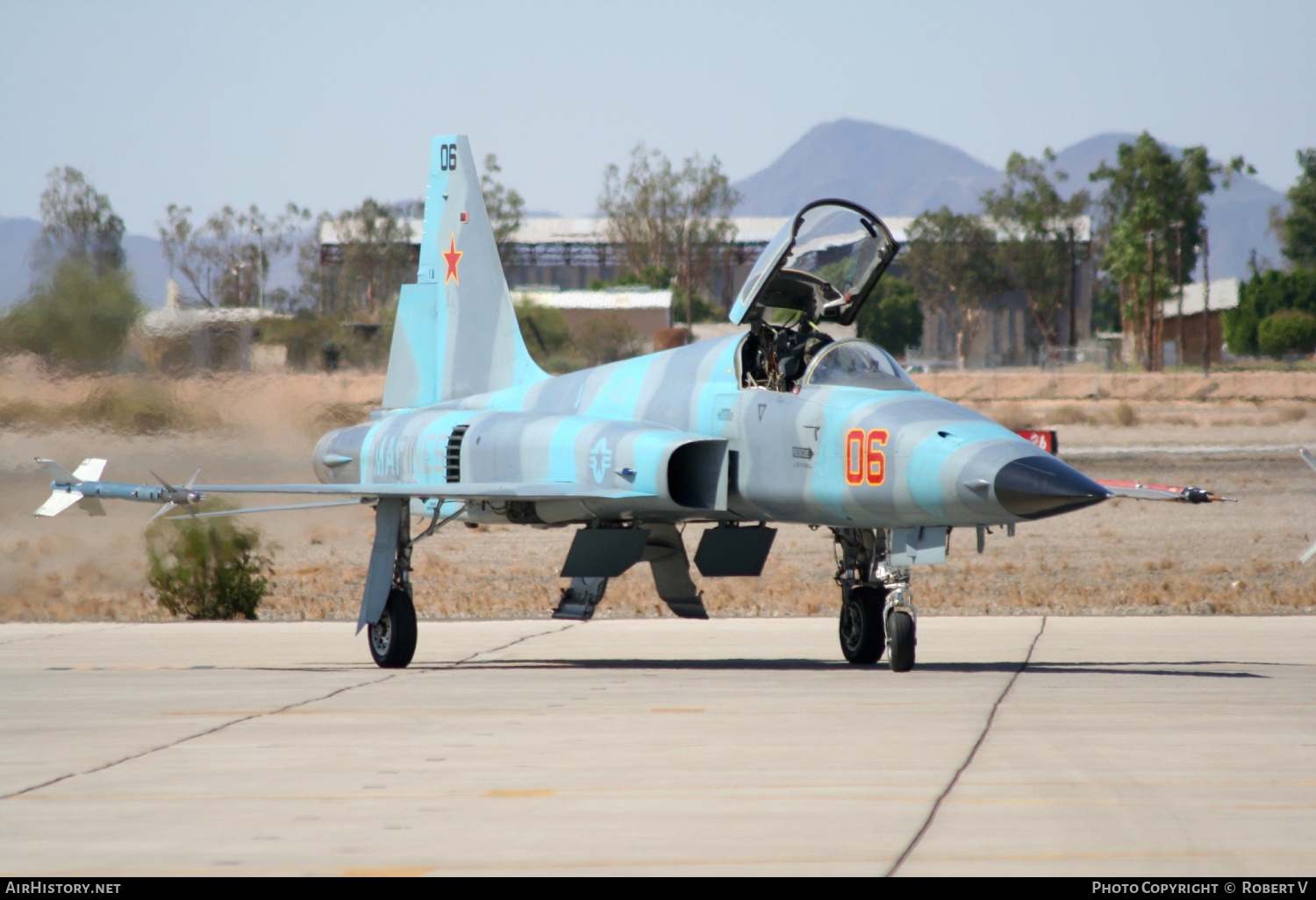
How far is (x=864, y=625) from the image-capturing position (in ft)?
43.5

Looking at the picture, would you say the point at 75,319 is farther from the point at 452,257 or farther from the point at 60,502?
the point at 60,502

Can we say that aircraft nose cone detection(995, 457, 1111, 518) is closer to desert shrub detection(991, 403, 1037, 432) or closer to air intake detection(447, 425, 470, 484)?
air intake detection(447, 425, 470, 484)

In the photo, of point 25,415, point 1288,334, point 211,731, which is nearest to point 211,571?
point 25,415

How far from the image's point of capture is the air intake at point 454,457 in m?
14.8

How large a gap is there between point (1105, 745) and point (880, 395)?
4121mm

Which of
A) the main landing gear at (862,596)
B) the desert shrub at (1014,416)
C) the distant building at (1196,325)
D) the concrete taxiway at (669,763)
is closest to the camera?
the concrete taxiway at (669,763)

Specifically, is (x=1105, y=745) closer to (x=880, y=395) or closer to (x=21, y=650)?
(x=880, y=395)

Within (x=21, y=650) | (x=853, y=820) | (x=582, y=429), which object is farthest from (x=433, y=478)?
(x=853, y=820)

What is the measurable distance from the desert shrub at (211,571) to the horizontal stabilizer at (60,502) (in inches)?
247

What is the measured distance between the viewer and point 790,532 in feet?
105

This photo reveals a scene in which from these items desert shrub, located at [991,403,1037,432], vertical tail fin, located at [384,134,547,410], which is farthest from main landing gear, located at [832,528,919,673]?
desert shrub, located at [991,403,1037,432]

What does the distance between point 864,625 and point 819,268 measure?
314 cm

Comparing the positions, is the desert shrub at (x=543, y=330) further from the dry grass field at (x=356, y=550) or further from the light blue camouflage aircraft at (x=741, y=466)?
the light blue camouflage aircraft at (x=741, y=466)

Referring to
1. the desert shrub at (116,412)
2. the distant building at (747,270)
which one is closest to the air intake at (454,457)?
the desert shrub at (116,412)
